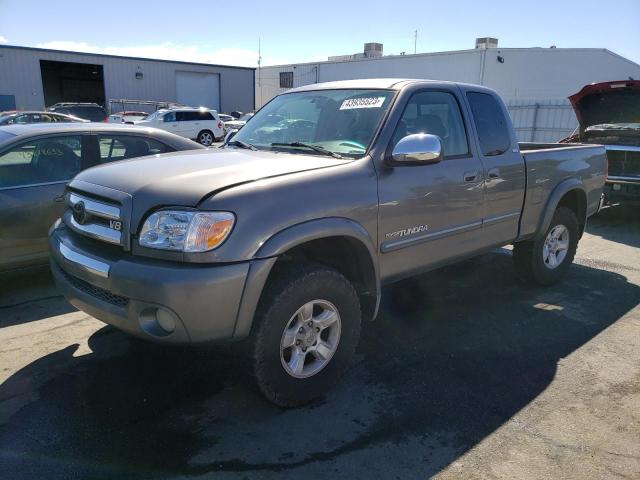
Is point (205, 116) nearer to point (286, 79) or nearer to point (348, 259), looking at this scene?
point (286, 79)

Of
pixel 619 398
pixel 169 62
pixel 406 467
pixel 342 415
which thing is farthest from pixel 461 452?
pixel 169 62

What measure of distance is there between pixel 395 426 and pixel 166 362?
65.1 inches

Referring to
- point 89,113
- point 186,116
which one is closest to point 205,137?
point 186,116

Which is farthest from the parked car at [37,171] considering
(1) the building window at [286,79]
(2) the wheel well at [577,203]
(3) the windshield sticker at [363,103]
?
(1) the building window at [286,79]

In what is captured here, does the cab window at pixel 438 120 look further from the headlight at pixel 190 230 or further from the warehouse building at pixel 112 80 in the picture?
the warehouse building at pixel 112 80

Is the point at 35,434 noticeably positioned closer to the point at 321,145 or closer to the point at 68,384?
the point at 68,384

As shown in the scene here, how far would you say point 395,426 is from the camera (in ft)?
9.63

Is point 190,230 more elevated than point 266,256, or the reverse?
point 190,230

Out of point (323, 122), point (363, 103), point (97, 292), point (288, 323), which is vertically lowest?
point (288, 323)

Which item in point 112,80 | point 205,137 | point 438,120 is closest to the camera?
point 438,120

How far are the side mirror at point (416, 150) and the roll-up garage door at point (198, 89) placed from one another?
39.3m

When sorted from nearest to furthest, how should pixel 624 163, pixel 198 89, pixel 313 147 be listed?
pixel 313 147 → pixel 624 163 → pixel 198 89

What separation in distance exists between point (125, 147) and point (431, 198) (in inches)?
135

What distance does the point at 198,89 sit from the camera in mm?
40562
